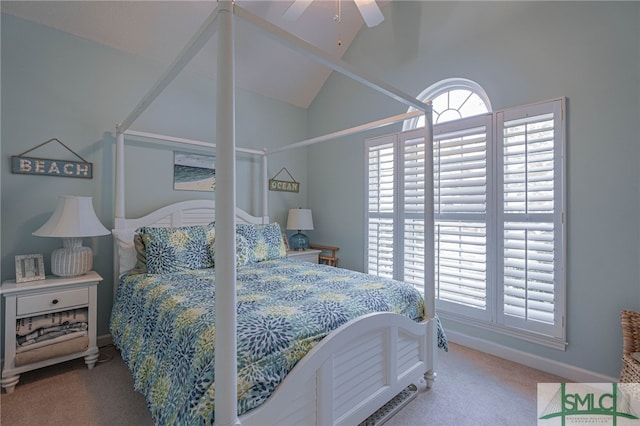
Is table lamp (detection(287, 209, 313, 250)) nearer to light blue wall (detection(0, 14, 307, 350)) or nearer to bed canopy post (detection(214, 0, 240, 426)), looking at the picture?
light blue wall (detection(0, 14, 307, 350))

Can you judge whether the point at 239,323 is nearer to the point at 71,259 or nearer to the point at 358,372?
the point at 358,372

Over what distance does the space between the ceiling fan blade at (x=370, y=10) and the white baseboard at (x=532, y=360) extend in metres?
2.79

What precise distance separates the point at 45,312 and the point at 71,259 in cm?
39

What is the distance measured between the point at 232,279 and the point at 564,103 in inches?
102

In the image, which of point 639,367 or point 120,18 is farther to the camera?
point 120,18

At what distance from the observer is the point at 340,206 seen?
3803mm

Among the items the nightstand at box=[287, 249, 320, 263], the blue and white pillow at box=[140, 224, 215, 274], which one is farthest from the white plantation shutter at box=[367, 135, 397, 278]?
the blue and white pillow at box=[140, 224, 215, 274]

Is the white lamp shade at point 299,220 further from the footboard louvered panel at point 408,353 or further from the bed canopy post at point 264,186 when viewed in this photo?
the footboard louvered panel at point 408,353

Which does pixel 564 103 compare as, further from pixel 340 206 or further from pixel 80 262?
pixel 80 262

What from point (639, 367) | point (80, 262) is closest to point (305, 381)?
point (639, 367)

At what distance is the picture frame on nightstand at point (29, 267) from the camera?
214cm

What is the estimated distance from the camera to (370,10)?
2.18 metres

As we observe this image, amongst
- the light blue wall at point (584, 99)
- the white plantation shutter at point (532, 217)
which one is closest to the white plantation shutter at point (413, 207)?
the light blue wall at point (584, 99)

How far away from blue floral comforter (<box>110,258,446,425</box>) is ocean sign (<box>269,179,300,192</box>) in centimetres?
166
